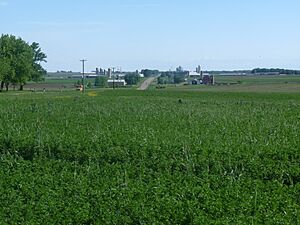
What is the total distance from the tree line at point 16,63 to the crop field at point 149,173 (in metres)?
69.5

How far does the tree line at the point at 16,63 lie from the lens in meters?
89.0

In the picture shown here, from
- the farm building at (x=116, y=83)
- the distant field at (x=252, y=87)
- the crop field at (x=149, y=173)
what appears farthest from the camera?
the farm building at (x=116, y=83)

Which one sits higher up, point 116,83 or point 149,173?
point 149,173

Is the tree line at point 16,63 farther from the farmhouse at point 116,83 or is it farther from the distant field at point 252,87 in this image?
the farmhouse at point 116,83

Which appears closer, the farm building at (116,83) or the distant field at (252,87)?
the distant field at (252,87)

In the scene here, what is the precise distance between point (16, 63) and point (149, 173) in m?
83.8

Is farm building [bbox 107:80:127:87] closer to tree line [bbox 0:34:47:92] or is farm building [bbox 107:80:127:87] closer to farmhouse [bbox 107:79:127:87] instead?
farmhouse [bbox 107:79:127:87]

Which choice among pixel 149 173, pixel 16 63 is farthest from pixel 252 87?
pixel 149 173

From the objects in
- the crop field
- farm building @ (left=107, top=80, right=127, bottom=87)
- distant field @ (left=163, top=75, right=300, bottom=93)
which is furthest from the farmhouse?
the crop field

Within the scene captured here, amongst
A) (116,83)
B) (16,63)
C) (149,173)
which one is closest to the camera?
(149,173)

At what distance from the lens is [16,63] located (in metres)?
92.0

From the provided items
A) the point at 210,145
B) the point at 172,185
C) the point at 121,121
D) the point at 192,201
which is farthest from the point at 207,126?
the point at 192,201

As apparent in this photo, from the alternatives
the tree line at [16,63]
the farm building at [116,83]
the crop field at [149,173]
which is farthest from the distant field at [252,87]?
the crop field at [149,173]

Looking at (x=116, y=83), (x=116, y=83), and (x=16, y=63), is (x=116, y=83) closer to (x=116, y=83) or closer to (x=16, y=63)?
(x=116, y=83)
